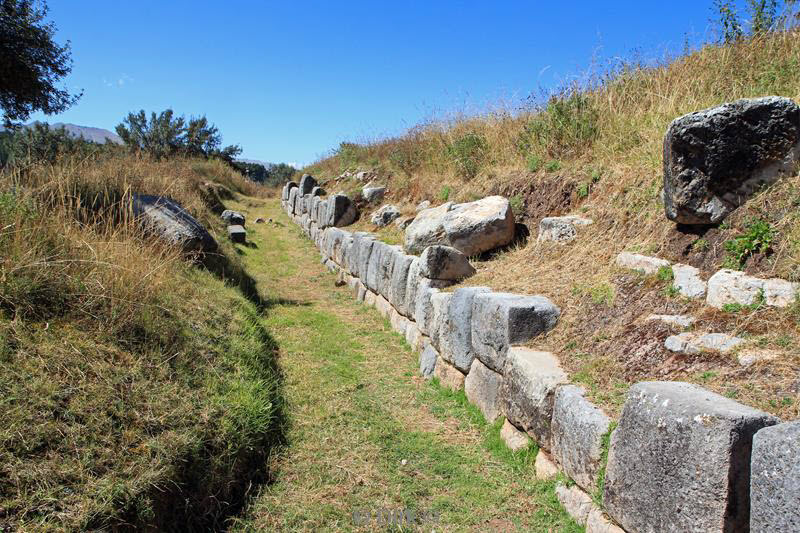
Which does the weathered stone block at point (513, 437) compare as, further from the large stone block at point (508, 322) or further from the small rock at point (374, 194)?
the small rock at point (374, 194)

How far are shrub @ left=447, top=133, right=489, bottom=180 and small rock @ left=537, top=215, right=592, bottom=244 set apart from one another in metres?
2.73

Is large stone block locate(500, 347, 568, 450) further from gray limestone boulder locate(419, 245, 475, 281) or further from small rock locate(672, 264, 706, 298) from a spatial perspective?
gray limestone boulder locate(419, 245, 475, 281)

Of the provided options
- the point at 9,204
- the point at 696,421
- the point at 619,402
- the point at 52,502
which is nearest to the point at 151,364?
the point at 52,502

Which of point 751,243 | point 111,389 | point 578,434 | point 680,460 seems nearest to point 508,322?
point 578,434

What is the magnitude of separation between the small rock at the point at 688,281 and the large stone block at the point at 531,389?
947mm

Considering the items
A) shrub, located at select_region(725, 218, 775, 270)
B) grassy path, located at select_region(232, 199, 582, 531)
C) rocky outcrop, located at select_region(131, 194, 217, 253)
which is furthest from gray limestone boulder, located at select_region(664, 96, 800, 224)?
rocky outcrop, located at select_region(131, 194, 217, 253)

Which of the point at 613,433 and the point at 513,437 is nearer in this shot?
the point at 613,433

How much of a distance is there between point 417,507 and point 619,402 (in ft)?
4.61

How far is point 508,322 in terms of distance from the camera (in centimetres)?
400

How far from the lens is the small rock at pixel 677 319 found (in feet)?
10.5

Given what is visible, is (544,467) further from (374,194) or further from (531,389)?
(374,194)

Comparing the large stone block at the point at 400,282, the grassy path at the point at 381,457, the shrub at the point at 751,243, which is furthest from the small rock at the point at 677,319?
the large stone block at the point at 400,282

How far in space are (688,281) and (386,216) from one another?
7.08m

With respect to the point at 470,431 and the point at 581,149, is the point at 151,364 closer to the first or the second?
the point at 470,431
